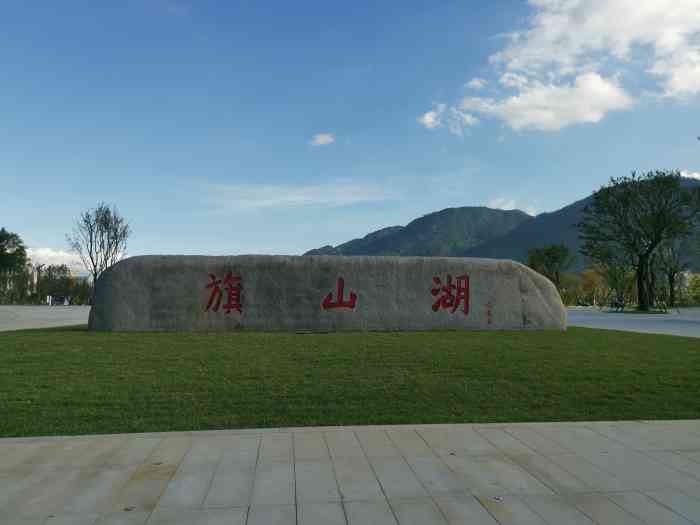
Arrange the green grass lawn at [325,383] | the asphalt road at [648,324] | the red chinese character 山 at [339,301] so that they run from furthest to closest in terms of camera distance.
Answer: the asphalt road at [648,324] → the red chinese character 山 at [339,301] → the green grass lawn at [325,383]

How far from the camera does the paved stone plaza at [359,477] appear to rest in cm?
325

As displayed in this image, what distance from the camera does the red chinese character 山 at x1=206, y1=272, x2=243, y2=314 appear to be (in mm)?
14031

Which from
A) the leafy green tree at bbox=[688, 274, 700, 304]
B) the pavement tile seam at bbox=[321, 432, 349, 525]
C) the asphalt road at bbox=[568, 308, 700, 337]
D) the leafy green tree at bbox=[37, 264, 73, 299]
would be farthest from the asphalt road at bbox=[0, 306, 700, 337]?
the leafy green tree at bbox=[37, 264, 73, 299]

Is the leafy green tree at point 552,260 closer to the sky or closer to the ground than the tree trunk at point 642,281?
closer to the sky

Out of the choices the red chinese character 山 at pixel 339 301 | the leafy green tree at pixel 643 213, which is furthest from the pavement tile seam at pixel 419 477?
the leafy green tree at pixel 643 213

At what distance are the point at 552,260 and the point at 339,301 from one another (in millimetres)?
35828

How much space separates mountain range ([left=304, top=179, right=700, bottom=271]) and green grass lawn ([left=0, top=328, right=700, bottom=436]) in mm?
121143

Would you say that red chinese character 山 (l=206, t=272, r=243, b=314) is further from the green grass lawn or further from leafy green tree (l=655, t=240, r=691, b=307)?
leafy green tree (l=655, t=240, r=691, b=307)

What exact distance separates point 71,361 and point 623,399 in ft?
27.3

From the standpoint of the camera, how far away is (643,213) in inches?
1150

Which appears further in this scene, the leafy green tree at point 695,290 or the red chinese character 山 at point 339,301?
the leafy green tree at point 695,290

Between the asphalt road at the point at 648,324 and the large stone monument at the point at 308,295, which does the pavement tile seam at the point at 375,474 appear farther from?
the asphalt road at the point at 648,324

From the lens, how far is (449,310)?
14781 millimetres

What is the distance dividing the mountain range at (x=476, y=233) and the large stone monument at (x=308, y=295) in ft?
382
